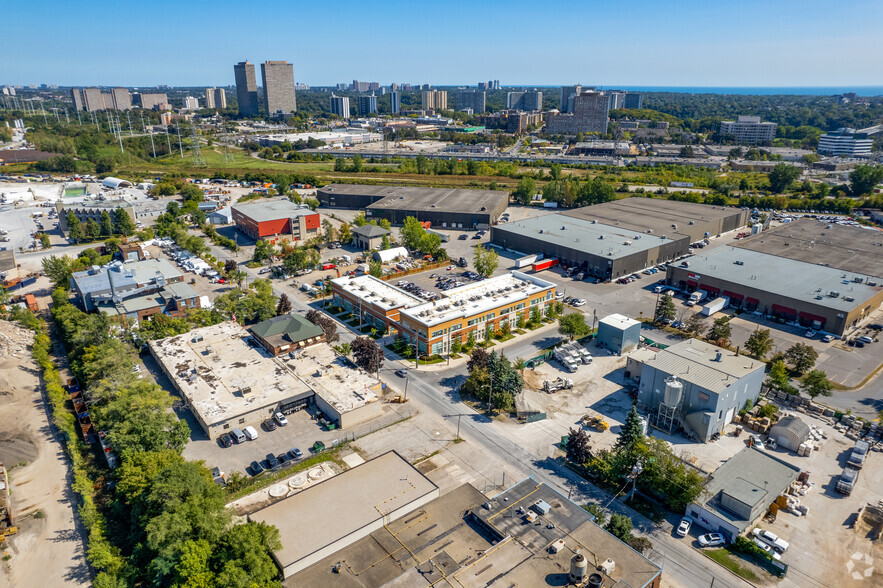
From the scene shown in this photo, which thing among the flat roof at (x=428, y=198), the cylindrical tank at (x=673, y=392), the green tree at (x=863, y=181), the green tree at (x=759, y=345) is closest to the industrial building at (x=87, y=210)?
the flat roof at (x=428, y=198)

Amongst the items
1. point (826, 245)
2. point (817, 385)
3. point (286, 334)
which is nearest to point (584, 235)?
point (826, 245)

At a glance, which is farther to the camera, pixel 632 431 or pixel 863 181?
pixel 863 181

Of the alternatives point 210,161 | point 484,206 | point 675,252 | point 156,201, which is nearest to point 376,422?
point 675,252

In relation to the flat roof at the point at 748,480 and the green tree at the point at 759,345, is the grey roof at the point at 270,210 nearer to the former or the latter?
the green tree at the point at 759,345

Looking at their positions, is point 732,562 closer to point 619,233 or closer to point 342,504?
point 342,504

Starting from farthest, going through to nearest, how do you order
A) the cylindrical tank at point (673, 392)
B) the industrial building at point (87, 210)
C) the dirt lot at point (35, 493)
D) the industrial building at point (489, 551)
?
the industrial building at point (87, 210), the cylindrical tank at point (673, 392), the dirt lot at point (35, 493), the industrial building at point (489, 551)

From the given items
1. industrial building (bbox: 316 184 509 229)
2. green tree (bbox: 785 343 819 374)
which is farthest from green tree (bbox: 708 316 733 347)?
industrial building (bbox: 316 184 509 229)
